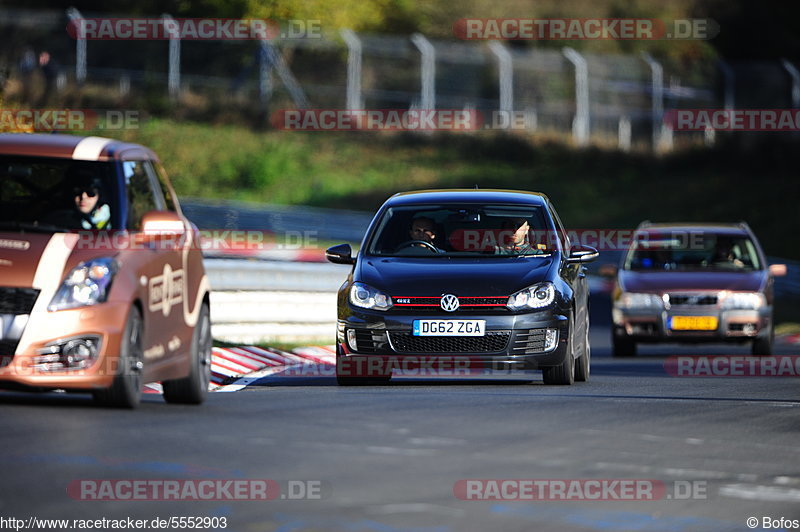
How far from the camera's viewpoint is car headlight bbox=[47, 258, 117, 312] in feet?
33.2

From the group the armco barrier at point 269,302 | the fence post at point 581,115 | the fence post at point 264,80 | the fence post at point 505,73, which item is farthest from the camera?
the fence post at point 264,80

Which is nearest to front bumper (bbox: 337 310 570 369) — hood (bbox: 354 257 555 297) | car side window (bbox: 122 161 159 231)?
hood (bbox: 354 257 555 297)

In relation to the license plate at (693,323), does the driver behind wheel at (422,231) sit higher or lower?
higher

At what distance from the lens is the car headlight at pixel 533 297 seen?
13.5 metres

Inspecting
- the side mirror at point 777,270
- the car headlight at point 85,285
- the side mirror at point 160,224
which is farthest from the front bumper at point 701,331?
the car headlight at point 85,285

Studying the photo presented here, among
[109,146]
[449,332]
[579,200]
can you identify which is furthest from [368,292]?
[579,200]

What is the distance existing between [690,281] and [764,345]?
108 cm

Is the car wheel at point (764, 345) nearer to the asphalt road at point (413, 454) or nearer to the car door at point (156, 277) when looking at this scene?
the asphalt road at point (413, 454)

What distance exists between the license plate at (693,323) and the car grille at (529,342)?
6712 mm

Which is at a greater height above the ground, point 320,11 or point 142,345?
point 320,11

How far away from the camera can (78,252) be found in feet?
33.6

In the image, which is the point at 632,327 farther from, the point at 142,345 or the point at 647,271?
the point at 142,345

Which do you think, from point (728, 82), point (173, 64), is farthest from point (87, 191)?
point (173, 64)

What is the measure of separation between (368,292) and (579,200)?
38421 mm
